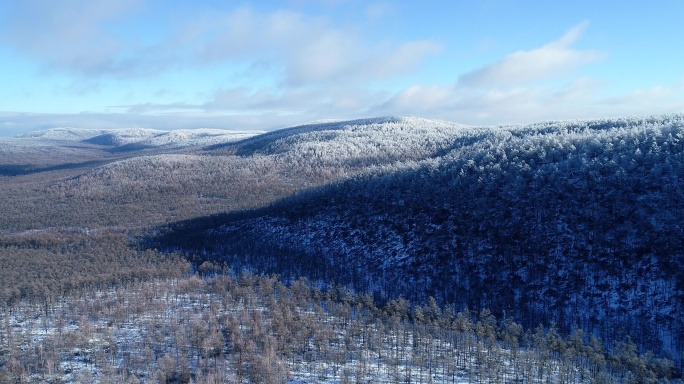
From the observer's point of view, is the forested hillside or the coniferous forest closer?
the coniferous forest

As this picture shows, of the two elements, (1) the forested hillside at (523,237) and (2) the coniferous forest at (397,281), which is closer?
(2) the coniferous forest at (397,281)

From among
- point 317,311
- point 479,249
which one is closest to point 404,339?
point 317,311

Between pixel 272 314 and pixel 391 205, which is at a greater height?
pixel 391 205

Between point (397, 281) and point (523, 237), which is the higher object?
point (523, 237)

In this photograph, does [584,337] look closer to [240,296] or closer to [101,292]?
[240,296]
